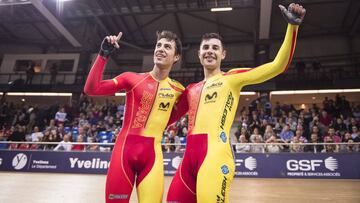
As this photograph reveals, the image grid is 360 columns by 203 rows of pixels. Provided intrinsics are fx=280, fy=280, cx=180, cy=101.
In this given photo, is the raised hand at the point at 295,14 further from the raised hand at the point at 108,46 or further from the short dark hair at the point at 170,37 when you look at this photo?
the raised hand at the point at 108,46

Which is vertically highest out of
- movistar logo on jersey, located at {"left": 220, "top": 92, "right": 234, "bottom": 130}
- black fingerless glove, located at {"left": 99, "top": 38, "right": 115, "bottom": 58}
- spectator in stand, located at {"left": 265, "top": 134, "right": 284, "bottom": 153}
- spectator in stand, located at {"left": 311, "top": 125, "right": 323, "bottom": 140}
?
black fingerless glove, located at {"left": 99, "top": 38, "right": 115, "bottom": 58}

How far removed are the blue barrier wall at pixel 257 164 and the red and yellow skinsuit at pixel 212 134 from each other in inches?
298

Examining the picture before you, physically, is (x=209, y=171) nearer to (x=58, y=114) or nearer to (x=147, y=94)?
(x=147, y=94)

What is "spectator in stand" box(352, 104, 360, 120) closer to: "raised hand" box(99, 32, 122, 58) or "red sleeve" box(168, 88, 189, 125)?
"red sleeve" box(168, 88, 189, 125)

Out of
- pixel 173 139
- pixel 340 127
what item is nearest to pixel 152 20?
pixel 173 139

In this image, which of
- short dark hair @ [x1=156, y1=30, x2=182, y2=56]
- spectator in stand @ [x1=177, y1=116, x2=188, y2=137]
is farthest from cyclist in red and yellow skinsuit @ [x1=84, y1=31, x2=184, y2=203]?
spectator in stand @ [x1=177, y1=116, x2=188, y2=137]

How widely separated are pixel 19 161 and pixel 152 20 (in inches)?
479

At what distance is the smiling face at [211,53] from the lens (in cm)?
305

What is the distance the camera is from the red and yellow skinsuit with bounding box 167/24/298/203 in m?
2.38

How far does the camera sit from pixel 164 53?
3.21 metres

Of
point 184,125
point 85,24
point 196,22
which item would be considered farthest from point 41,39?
point 184,125

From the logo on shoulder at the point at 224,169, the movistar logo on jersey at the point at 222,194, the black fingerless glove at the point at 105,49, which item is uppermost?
the black fingerless glove at the point at 105,49

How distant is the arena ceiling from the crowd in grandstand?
18.6 feet

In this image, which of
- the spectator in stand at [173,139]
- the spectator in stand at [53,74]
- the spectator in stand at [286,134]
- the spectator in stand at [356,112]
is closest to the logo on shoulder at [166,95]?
the spectator in stand at [173,139]
